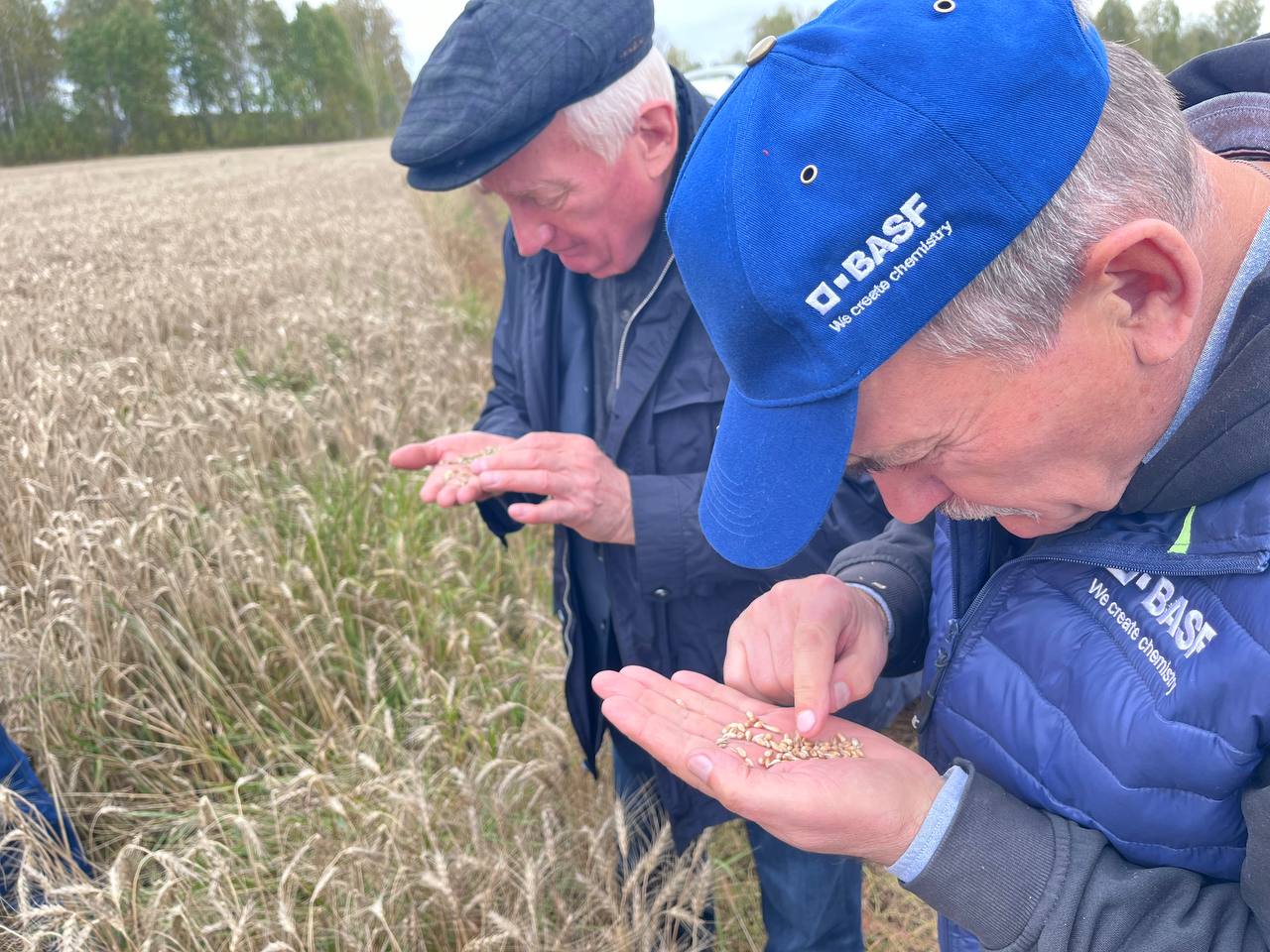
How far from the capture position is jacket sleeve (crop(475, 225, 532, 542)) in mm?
2344

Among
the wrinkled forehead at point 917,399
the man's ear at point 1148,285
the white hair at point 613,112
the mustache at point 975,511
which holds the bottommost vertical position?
the mustache at point 975,511

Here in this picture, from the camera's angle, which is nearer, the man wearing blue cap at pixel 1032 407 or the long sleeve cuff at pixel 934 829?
the man wearing blue cap at pixel 1032 407

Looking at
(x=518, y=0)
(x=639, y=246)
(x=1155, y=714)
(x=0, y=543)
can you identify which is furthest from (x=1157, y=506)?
(x=0, y=543)

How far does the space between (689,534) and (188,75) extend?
30006 millimetres

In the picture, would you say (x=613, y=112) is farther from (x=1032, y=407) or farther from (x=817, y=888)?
(x=817, y=888)

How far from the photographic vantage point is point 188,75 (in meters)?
25.9

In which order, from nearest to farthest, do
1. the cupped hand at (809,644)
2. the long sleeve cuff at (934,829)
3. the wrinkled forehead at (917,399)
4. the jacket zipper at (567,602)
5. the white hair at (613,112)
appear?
the wrinkled forehead at (917,399)
the long sleeve cuff at (934,829)
the cupped hand at (809,644)
the white hair at (613,112)
the jacket zipper at (567,602)

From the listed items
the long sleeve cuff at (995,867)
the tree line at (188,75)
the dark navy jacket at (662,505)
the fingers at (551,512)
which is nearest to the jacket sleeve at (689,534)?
the dark navy jacket at (662,505)

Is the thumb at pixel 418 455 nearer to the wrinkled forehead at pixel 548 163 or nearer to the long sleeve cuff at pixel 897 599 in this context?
the wrinkled forehead at pixel 548 163

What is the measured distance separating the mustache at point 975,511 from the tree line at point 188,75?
191 inches

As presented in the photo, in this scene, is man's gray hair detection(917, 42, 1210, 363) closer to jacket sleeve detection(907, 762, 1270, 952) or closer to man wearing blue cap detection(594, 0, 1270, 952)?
man wearing blue cap detection(594, 0, 1270, 952)

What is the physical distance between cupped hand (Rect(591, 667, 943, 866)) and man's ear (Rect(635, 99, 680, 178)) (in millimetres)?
1261

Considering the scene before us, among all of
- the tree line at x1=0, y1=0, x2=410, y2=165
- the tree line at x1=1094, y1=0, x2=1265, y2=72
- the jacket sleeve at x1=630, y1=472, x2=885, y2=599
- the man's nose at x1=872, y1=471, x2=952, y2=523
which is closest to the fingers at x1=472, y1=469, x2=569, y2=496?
the jacket sleeve at x1=630, y1=472, x2=885, y2=599

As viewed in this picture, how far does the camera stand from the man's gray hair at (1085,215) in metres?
0.85
